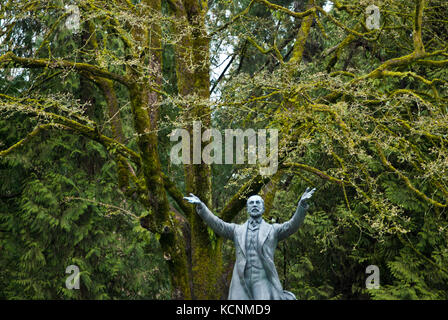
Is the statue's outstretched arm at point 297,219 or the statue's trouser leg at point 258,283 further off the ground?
the statue's outstretched arm at point 297,219

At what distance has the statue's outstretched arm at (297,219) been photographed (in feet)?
20.1

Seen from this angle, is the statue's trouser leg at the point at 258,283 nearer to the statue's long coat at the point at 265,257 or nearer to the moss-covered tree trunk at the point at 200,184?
the statue's long coat at the point at 265,257

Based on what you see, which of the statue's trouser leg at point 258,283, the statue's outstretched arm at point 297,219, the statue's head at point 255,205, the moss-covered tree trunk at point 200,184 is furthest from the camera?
the moss-covered tree trunk at point 200,184

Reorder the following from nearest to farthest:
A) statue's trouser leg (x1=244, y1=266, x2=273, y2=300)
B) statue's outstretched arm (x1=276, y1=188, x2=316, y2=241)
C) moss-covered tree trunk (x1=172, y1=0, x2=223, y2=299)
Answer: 1. statue's outstretched arm (x1=276, y1=188, x2=316, y2=241)
2. statue's trouser leg (x1=244, y1=266, x2=273, y2=300)
3. moss-covered tree trunk (x1=172, y1=0, x2=223, y2=299)

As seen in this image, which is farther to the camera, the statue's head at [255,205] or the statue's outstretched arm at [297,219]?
the statue's head at [255,205]

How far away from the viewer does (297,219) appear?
6355 mm

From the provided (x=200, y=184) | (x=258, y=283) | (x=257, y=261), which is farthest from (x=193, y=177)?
(x=258, y=283)

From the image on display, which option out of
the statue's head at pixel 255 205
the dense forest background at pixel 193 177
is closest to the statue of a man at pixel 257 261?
the statue's head at pixel 255 205

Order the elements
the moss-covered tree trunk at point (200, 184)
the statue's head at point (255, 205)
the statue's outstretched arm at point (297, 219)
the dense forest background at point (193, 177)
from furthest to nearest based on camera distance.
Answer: the dense forest background at point (193, 177) → the moss-covered tree trunk at point (200, 184) → the statue's head at point (255, 205) → the statue's outstretched arm at point (297, 219)

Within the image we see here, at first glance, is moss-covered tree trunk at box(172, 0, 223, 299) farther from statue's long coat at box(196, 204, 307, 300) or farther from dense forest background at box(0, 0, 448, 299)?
statue's long coat at box(196, 204, 307, 300)

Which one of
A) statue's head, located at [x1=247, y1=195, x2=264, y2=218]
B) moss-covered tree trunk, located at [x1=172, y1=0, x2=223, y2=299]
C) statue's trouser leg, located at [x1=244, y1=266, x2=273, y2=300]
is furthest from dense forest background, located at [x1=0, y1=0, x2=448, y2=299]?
statue's trouser leg, located at [x1=244, y1=266, x2=273, y2=300]

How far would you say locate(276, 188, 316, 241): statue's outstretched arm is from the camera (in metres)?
6.12

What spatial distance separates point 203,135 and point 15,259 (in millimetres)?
6398
